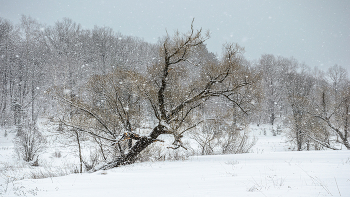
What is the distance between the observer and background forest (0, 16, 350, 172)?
9.58m

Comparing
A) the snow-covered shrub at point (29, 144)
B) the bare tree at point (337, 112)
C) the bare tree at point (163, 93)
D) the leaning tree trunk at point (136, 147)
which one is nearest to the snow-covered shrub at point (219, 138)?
the bare tree at point (163, 93)

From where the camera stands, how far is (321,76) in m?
43.5

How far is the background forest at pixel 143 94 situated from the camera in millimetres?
9578

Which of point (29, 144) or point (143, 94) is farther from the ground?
point (143, 94)

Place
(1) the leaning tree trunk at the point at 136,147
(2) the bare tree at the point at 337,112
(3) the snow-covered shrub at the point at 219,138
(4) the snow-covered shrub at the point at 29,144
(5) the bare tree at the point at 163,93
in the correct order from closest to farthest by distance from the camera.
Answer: (1) the leaning tree trunk at the point at 136,147, (5) the bare tree at the point at 163,93, (4) the snow-covered shrub at the point at 29,144, (3) the snow-covered shrub at the point at 219,138, (2) the bare tree at the point at 337,112

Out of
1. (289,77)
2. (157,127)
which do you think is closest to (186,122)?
(157,127)

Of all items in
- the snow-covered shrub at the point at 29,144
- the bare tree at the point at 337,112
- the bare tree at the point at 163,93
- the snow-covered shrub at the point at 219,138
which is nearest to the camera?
the bare tree at the point at 163,93

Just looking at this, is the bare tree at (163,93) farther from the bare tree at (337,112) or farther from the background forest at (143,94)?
the bare tree at (337,112)

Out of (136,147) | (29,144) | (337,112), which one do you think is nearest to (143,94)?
(136,147)

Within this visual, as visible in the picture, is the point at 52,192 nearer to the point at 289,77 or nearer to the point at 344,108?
the point at 344,108

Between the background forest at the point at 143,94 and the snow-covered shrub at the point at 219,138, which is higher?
the background forest at the point at 143,94

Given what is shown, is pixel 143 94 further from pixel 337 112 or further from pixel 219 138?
pixel 337 112

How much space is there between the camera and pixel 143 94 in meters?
9.41

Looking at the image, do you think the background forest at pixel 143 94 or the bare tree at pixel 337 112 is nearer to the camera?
the background forest at pixel 143 94
